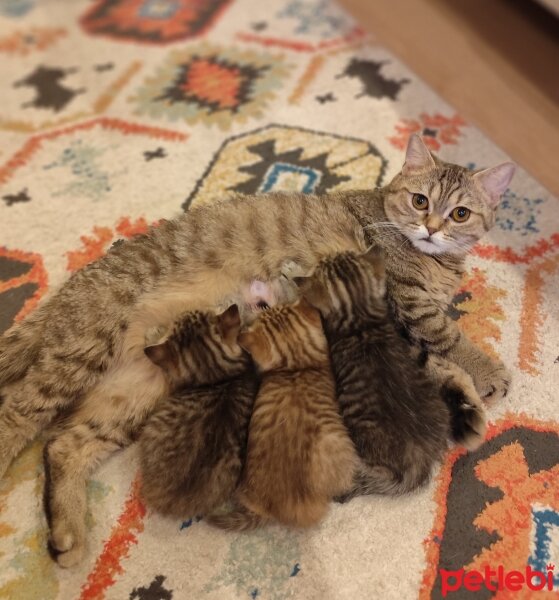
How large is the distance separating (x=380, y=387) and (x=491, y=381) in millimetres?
348

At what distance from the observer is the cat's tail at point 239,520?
1.14m

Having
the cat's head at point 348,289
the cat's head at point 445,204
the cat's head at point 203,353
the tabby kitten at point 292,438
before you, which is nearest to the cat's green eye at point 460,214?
the cat's head at point 445,204

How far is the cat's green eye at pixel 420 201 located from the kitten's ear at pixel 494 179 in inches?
5.4

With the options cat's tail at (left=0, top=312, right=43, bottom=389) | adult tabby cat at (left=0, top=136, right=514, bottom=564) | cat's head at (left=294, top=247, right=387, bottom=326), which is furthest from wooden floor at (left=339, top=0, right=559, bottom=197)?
cat's tail at (left=0, top=312, right=43, bottom=389)

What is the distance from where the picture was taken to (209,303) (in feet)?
4.49

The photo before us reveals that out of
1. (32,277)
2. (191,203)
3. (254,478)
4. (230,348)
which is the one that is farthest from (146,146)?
(254,478)

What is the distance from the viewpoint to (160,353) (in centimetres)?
124

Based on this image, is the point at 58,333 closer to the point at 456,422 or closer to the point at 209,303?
the point at 209,303

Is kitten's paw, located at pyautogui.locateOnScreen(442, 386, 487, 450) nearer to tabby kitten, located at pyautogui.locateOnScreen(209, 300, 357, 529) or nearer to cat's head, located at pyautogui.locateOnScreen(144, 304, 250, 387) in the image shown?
A: tabby kitten, located at pyautogui.locateOnScreen(209, 300, 357, 529)

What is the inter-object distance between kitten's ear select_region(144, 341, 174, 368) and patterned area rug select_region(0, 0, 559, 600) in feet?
0.85

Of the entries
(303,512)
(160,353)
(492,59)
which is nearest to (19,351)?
(160,353)

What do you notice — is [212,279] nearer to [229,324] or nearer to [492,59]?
[229,324]

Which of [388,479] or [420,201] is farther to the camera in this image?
[420,201]

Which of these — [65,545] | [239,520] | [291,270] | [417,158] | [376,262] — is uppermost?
[417,158]
